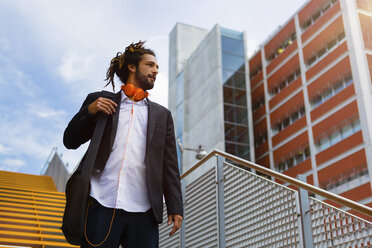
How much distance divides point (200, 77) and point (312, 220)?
3529cm

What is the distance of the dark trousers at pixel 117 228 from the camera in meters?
2.48

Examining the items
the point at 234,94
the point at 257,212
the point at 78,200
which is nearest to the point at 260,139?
the point at 234,94

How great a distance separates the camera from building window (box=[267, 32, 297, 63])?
35750 mm

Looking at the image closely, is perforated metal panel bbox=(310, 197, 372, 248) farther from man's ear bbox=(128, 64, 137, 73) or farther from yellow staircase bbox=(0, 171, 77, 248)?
yellow staircase bbox=(0, 171, 77, 248)

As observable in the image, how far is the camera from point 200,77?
3869 cm

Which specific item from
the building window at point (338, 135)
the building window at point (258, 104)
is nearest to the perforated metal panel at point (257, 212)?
the building window at point (338, 135)

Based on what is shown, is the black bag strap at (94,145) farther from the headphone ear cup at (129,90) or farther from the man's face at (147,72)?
the man's face at (147,72)

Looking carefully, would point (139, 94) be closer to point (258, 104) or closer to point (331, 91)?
point (331, 91)

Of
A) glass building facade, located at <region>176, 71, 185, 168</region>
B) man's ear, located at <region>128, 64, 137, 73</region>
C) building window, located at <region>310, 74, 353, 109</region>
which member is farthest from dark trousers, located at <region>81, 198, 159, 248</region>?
glass building facade, located at <region>176, 71, 185, 168</region>

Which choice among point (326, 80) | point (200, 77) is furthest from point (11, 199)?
point (200, 77)

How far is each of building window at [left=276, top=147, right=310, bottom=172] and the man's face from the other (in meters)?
29.8

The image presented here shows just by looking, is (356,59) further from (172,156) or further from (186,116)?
(172,156)

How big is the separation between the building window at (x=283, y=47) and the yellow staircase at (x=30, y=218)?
30.2 metres

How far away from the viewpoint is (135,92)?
291 cm
